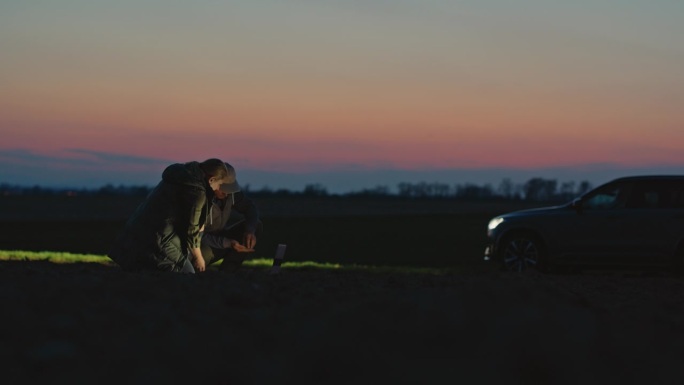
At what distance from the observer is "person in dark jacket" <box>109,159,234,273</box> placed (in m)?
10.4

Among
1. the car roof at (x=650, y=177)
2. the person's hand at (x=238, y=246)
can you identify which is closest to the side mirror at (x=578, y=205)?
the car roof at (x=650, y=177)

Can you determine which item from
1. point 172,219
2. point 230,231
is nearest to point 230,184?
point 172,219

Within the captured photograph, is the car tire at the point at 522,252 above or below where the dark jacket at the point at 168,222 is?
below

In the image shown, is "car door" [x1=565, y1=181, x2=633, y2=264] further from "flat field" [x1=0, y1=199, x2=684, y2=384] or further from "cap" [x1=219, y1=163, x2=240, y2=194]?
"flat field" [x1=0, y1=199, x2=684, y2=384]

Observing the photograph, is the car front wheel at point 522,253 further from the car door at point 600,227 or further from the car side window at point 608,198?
the car side window at point 608,198

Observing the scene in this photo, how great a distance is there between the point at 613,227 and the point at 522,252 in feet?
5.66

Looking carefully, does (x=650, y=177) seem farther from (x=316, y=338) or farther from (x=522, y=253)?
(x=316, y=338)

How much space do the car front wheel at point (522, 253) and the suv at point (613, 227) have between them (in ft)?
0.06

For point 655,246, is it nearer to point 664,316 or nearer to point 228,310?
point 664,316

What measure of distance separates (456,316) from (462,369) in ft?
4.34

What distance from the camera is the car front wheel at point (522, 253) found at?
1809 centimetres

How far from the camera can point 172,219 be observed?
10.6m

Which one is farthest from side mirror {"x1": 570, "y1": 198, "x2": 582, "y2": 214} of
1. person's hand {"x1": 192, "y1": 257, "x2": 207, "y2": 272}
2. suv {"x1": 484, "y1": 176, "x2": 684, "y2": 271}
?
person's hand {"x1": 192, "y1": 257, "x2": 207, "y2": 272}

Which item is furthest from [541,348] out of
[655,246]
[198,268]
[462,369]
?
[655,246]
